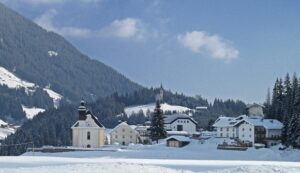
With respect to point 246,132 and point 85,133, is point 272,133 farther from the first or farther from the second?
point 85,133

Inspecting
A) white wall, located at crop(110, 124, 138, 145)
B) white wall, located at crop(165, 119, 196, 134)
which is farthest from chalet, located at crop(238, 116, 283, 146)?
white wall, located at crop(165, 119, 196, 134)

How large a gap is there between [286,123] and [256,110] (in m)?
61.8

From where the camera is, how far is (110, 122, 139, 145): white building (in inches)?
5017

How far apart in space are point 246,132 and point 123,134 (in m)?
30.6

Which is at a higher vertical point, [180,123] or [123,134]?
[180,123]

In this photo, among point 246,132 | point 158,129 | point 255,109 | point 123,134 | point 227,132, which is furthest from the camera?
point 255,109

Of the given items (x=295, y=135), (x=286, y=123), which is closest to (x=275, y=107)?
(x=286, y=123)

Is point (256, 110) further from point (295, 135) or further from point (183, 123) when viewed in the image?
point (295, 135)

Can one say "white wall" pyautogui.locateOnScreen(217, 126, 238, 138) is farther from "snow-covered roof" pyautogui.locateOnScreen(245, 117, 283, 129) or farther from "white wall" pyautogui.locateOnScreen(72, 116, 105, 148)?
"white wall" pyautogui.locateOnScreen(72, 116, 105, 148)

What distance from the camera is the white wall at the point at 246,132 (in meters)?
109

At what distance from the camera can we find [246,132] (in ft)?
362

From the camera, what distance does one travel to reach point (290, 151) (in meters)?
80.4

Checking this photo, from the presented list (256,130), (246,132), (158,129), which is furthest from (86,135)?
(256,130)

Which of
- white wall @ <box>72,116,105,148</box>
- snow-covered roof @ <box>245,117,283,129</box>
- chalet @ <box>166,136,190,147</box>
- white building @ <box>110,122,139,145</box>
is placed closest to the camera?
chalet @ <box>166,136,190,147</box>
